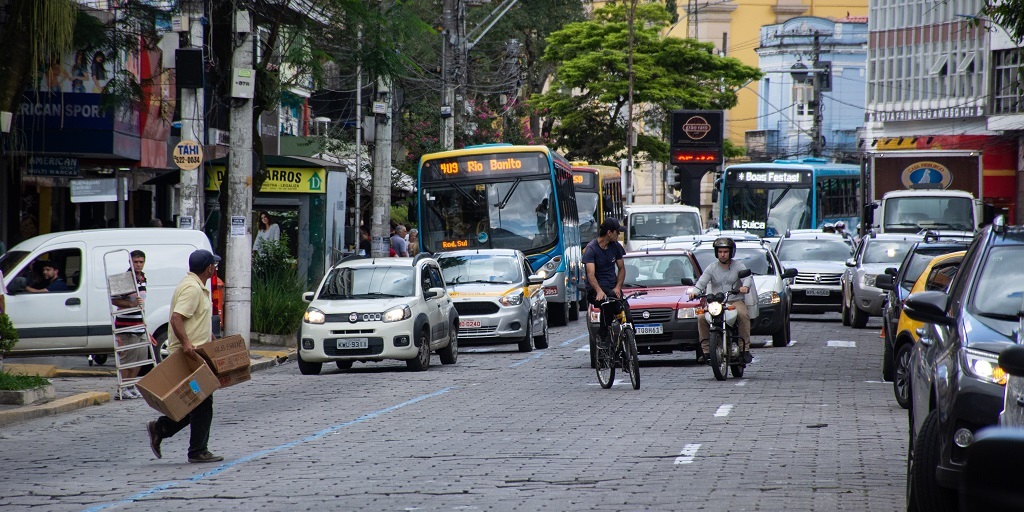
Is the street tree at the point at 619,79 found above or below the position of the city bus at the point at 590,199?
above

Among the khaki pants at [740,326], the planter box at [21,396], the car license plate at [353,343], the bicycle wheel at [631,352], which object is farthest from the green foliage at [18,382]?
the khaki pants at [740,326]

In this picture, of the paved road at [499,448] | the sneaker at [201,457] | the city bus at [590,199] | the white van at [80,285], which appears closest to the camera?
the paved road at [499,448]

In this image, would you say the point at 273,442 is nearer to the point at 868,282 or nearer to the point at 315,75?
the point at 315,75

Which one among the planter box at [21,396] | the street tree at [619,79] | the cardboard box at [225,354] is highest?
the street tree at [619,79]

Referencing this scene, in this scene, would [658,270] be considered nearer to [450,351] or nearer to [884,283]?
[450,351]

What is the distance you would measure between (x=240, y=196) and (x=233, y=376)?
39.6 ft

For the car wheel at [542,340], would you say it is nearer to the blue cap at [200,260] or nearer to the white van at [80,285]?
the white van at [80,285]

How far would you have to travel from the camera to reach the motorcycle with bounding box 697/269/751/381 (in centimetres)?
1725

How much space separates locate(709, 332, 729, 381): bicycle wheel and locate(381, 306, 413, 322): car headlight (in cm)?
445

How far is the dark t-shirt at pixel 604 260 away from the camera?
17.3m

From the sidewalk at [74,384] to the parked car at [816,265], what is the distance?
1297 centimetres

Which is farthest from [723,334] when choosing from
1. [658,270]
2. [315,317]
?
[315,317]

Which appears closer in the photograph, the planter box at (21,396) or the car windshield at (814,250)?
the planter box at (21,396)

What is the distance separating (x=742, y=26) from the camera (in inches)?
3514
